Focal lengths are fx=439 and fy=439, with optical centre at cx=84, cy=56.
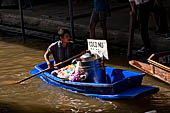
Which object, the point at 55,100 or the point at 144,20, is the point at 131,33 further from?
the point at 55,100

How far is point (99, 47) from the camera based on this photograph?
7918mm

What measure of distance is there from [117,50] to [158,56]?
115 inches

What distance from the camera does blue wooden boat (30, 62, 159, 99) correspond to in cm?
730

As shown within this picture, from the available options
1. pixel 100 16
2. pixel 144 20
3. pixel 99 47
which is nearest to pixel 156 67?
pixel 99 47

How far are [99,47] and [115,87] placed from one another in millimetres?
926

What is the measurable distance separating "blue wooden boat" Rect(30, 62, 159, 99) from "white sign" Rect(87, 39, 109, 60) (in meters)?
0.49

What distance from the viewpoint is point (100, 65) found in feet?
25.8

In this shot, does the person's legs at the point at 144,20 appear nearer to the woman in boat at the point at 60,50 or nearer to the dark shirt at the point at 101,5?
the dark shirt at the point at 101,5

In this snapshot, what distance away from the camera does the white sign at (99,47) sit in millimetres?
7784

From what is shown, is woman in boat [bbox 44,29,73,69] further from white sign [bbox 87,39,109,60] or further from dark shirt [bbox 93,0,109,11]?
dark shirt [bbox 93,0,109,11]

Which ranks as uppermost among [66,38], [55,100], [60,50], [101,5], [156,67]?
[101,5]

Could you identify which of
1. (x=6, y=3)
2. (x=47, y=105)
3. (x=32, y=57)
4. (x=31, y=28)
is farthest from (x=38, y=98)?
(x=6, y=3)

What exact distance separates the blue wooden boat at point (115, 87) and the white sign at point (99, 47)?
489 mm

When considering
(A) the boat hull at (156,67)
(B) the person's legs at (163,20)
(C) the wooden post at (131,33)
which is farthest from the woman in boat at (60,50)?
(B) the person's legs at (163,20)
